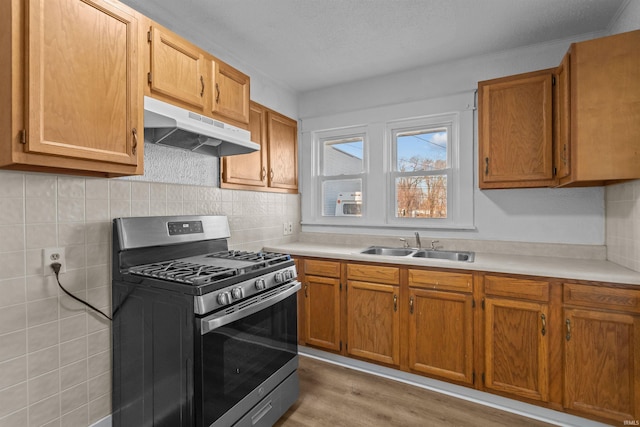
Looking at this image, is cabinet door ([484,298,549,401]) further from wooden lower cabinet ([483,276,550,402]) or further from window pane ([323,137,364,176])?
window pane ([323,137,364,176])

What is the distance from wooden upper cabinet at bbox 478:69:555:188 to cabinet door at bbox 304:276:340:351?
4.82 ft

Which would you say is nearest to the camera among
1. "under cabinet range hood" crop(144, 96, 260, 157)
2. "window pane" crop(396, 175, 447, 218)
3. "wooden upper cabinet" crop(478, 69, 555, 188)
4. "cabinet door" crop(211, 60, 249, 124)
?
"under cabinet range hood" crop(144, 96, 260, 157)

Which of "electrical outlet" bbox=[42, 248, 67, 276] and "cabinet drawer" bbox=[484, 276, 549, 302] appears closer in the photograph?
"electrical outlet" bbox=[42, 248, 67, 276]

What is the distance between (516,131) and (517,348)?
1.49 metres

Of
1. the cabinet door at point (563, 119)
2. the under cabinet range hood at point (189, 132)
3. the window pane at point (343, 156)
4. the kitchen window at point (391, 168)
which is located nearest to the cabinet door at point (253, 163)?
the under cabinet range hood at point (189, 132)

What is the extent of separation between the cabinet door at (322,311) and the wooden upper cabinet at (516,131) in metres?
1.47

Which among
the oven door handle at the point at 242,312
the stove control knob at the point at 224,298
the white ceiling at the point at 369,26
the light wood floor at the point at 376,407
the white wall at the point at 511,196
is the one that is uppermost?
the white ceiling at the point at 369,26

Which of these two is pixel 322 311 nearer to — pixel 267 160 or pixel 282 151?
pixel 267 160

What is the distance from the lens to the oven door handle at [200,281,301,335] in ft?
4.65

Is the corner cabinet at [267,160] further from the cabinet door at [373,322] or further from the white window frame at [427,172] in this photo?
the cabinet door at [373,322]

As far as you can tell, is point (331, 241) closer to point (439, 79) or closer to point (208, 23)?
point (439, 79)

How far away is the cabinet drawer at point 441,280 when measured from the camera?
216 cm

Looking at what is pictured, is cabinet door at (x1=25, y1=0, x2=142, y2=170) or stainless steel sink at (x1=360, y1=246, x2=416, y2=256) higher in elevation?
cabinet door at (x1=25, y1=0, x2=142, y2=170)

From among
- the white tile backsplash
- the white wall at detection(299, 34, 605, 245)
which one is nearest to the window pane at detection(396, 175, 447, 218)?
the white wall at detection(299, 34, 605, 245)
